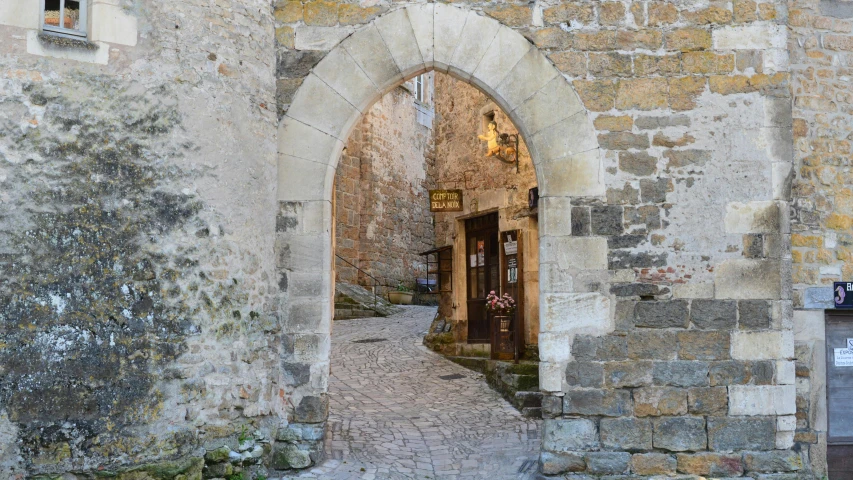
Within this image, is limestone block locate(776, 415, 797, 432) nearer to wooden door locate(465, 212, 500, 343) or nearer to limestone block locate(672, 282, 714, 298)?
limestone block locate(672, 282, 714, 298)

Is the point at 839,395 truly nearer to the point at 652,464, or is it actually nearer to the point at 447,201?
the point at 652,464

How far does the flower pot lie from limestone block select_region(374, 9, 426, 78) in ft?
37.6

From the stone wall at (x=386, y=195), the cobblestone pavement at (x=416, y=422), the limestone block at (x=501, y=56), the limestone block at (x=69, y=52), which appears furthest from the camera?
the stone wall at (x=386, y=195)

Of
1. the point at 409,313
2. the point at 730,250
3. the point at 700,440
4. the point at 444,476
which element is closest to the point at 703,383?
the point at 700,440

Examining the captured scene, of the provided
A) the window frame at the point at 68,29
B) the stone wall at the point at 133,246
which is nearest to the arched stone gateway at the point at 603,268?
the stone wall at the point at 133,246

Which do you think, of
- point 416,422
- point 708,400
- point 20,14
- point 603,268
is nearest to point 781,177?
point 603,268

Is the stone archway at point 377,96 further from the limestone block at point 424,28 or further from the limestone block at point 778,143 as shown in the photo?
the limestone block at point 778,143

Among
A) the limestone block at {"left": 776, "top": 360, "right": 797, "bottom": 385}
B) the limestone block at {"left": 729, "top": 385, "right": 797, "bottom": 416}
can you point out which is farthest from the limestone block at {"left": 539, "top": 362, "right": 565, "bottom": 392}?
the limestone block at {"left": 776, "top": 360, "right": 797, "bottom": 385}

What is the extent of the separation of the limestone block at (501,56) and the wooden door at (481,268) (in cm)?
459

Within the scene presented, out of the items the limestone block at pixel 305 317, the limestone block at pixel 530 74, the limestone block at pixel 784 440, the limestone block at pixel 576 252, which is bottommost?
the limestone block at pixel 784 440

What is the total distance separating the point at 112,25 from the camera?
4.82 m

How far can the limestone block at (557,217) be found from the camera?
5570 mm

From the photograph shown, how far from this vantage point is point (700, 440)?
5441 millimetres

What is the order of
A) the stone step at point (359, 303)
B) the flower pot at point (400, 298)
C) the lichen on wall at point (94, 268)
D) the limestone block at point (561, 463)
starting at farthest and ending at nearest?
1. the flower pot at point (400, 298)
2. the stone step at point (359, 303)
3. the limestone block at point (561, 463)
4. the lichen on wall at point (94, 268)
